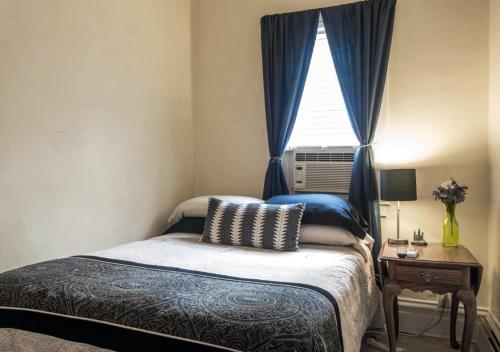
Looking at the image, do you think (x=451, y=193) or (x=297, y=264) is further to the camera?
(x=451, y=193)

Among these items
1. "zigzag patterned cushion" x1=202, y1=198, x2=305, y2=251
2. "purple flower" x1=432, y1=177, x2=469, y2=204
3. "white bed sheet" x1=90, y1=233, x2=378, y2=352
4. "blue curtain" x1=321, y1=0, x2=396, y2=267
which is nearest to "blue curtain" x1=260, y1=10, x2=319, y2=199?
"blue curtain" x1=321, y1=0, x2=396, y2=267

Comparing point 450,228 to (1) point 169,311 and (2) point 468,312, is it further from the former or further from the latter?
(1) point 169,311

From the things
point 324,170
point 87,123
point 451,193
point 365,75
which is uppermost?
point 365,75

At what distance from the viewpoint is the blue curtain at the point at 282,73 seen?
2.91 m

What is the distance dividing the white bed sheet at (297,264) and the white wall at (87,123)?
0.33 meters

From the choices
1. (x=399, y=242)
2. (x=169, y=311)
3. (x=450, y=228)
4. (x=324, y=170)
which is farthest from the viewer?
(x=324, y=170)

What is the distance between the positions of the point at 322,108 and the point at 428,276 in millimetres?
1464

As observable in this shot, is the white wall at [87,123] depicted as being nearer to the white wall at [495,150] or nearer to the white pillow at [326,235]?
the white pillow at [326,235]

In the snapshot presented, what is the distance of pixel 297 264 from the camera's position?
1861 millimetres

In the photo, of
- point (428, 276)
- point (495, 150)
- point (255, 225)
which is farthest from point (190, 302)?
point (495, 150)

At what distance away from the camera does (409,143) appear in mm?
2707

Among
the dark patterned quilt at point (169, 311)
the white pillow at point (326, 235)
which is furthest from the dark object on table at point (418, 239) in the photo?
the dark patterned quilt at point (169, 311)

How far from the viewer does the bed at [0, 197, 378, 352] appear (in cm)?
114

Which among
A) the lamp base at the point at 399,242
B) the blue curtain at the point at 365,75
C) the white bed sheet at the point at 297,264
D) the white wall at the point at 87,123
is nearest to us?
the white bed sheet at the point at 297,264
